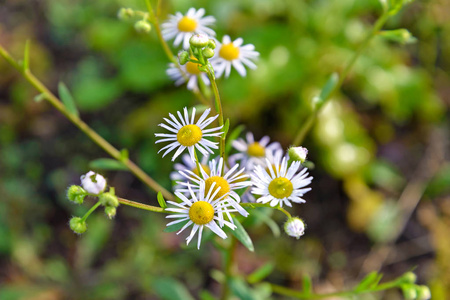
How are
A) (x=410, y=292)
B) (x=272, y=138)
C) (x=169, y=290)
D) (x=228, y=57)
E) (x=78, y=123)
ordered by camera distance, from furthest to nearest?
(x=272, y=138) → (x=169, y=290) → (x=78, y=123) → (x=228, y=57) → (x=410, y=292)

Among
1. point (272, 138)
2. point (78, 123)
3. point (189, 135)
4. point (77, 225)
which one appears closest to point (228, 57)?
point (189, 135)

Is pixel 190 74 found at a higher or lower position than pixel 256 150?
higher

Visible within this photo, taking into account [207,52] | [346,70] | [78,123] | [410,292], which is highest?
[346,70]

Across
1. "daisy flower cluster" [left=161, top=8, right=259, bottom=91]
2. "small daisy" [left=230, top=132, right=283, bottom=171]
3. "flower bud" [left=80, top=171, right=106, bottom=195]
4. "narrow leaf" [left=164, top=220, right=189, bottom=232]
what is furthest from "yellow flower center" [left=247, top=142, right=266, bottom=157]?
"flower bud" [left=80, top=171, right=106, bottom=195]

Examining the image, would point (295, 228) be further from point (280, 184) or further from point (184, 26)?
point (184, 26)

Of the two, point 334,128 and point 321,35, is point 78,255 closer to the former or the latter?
point 334,128

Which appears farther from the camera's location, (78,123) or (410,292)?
(78,123)

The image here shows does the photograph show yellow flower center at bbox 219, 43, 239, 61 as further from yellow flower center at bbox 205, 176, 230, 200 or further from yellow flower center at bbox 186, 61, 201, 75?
yellow flower center at bbox 205, 176, 230, 200

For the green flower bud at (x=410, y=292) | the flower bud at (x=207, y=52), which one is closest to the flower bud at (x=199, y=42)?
the flower bud at (x=207, y=52)
